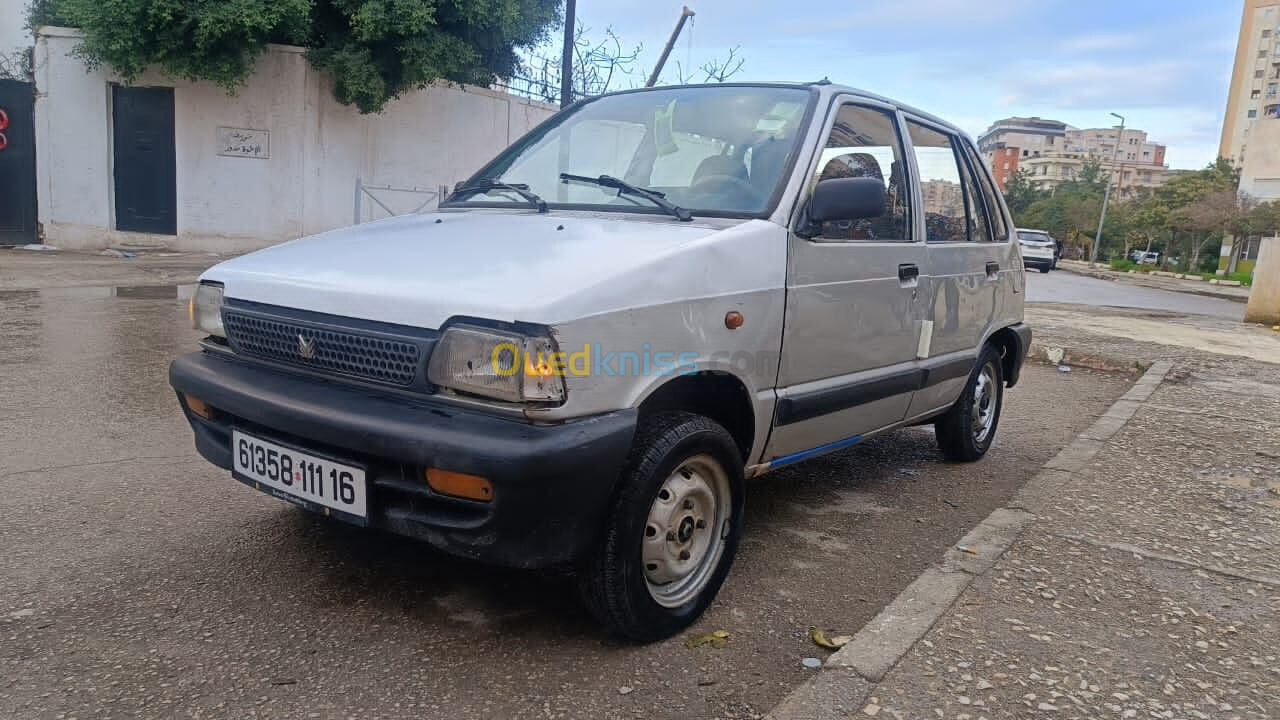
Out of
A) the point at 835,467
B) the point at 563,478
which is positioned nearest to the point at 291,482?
the point at 563,478

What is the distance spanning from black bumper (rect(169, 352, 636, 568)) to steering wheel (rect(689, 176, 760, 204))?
3.49 feet

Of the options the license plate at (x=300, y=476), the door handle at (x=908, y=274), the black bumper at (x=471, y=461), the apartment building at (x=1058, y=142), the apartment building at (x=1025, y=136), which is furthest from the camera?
the apartment building at (x=1025, y=136)

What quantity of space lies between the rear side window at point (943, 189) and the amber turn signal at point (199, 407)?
2906 mm

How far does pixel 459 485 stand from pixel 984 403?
141 inches

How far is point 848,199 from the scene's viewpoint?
2.96 m

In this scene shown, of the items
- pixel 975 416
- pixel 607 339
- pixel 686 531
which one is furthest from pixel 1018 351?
pixel 607 339

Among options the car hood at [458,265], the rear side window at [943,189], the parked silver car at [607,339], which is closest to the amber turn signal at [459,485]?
the parked silver car at [607,339]

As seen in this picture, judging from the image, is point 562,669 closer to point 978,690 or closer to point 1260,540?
point 978,690

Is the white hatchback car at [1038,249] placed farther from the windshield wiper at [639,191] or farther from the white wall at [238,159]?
the windshield wiper at [639,191]

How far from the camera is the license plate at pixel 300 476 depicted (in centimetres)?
238

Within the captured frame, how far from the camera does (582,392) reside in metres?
2.26

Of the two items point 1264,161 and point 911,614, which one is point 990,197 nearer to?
point 911,614

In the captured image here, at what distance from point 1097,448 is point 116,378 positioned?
5.97 metres

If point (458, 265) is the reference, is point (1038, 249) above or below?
below
